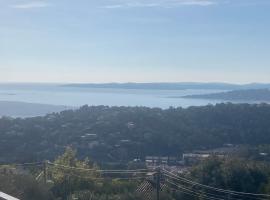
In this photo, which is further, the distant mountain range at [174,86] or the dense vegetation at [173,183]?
the distant mountain range at [174,86]

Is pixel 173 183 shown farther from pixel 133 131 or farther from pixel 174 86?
pixel 174 86

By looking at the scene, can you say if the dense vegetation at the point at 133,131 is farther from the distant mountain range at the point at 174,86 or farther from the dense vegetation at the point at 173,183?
the distant mountain range at the point at 174,86

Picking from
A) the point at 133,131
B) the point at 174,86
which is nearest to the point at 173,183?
the point at 133,131

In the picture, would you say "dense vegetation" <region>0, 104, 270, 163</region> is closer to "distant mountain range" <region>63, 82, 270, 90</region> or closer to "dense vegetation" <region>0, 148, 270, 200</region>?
"dense vegetation" <region>0, 148, 270, 200</region>

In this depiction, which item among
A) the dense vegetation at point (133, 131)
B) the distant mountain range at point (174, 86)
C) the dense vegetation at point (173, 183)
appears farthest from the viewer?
the distant mountain range at point (174, 86)

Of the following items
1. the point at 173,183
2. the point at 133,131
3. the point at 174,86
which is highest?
the point at 174,86

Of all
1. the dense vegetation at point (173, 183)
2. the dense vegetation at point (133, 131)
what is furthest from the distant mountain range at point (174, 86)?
the dense vegetation at point (173, 183)

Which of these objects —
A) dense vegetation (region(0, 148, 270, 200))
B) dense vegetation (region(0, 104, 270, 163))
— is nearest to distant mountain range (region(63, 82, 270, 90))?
dense vegetation (region(0, 104, 270, 163))

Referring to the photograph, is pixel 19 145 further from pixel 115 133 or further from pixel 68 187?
pixel 68 187

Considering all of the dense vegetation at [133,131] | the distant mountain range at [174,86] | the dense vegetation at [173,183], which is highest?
the distant mountain range at [174,86]

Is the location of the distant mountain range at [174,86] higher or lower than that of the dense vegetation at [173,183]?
higher
